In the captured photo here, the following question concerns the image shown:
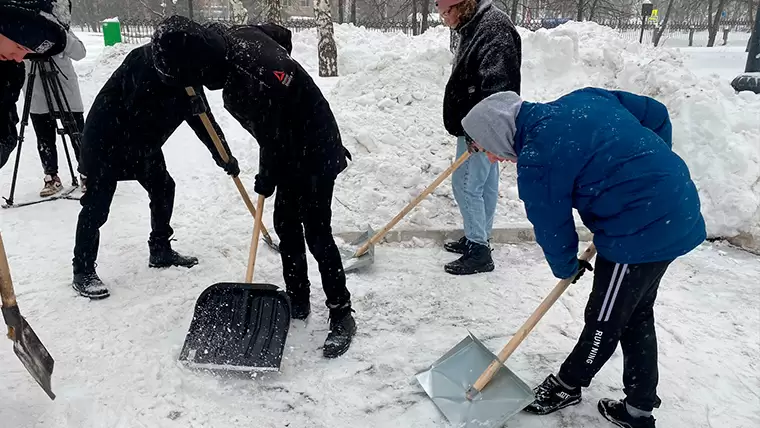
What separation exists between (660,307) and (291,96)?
2716 mm

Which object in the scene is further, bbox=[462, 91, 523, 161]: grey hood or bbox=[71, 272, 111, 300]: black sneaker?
bbox=[71, 272, 111, 300]: black sneaker

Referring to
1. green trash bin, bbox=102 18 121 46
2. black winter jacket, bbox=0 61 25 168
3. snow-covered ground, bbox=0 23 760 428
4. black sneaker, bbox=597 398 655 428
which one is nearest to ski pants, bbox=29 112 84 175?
snow-covered ground, bbox=0 23 760 428

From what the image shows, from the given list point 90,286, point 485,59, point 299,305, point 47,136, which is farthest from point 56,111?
point 485,59

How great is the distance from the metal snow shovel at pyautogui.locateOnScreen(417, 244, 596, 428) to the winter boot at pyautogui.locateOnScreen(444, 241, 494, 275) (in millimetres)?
1089

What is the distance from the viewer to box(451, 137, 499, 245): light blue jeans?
364 cm

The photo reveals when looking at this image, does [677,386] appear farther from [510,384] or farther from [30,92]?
[30,92]

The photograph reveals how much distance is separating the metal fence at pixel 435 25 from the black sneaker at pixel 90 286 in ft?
42.7

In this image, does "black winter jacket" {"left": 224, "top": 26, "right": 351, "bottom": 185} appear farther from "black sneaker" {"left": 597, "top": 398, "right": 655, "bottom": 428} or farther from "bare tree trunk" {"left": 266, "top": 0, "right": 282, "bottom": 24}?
"bare tree trunk" {"left": 266, "top": 0, "right": 282, "bottom": 24}

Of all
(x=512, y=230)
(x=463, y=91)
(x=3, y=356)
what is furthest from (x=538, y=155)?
(x=3, y=356)

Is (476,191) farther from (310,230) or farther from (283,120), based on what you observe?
(283,120)

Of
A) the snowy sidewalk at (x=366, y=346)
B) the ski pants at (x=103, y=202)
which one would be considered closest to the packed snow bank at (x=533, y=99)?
the snowy sidewalk at (x=366, y=346)

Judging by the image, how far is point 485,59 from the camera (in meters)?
3.23

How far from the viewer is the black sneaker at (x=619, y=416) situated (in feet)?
7.64

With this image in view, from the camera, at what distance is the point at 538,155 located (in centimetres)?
200
